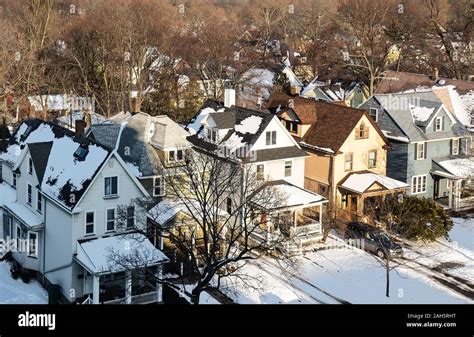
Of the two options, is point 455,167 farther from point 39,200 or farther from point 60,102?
point 60,102

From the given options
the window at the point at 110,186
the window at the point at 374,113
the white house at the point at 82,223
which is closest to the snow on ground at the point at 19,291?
the white house at the point at 82,223

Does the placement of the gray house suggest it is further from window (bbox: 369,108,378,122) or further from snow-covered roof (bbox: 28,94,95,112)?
snow-covered roof (bbox: 28,94,95,112)

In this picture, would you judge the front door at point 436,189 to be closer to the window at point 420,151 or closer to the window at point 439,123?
the window at point 420,151

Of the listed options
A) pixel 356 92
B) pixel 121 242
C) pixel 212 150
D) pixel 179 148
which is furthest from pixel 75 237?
pixel 356 92

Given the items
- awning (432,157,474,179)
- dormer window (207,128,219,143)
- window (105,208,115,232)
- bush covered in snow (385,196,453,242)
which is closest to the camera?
window (105,208,115,232)

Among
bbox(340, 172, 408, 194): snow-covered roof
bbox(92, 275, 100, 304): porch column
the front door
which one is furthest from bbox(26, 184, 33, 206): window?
the front door

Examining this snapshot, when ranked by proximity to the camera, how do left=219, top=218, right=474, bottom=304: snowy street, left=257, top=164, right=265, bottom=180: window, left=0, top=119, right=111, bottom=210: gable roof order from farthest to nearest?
left=257, top=164, right=265, bottom=180: window, left=219, top=218, right=474, bottom=304: snowy street, left=0, top=119, right=111, bottom=210: gable roof

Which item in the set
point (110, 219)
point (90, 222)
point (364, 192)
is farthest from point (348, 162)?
point (90, 222)
